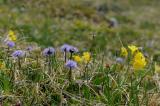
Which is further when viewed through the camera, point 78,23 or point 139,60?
point 78,23

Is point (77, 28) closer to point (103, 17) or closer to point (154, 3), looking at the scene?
point (103, 17)

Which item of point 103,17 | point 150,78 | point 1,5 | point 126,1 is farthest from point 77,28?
point 126,1

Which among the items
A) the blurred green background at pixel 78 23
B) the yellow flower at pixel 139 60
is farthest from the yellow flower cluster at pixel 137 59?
the blurred green background at pixel 78 23

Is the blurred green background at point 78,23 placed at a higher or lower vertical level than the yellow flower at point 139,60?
higher

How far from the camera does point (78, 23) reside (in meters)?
11.0

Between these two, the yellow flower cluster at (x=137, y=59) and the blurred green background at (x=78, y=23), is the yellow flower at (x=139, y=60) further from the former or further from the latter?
the blurred green background at (x=78, y=23)

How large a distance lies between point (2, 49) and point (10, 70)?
792 millimetres

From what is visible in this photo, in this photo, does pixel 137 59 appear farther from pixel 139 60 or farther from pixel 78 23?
pixel 78 23

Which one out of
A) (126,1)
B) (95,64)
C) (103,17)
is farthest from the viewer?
(126,1)

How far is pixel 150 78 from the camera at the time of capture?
5.31 m

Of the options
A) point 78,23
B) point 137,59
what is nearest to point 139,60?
point 137,59

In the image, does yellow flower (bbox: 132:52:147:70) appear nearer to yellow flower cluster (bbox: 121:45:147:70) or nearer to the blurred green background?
yellow flower cluster (bbox: 121:45:147:70)

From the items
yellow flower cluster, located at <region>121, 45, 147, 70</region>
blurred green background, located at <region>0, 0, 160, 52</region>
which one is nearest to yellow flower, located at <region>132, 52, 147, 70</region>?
yellow flower cluster, located at <region>121, 45, 147, 70</region>

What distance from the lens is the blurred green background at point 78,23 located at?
941 cm
